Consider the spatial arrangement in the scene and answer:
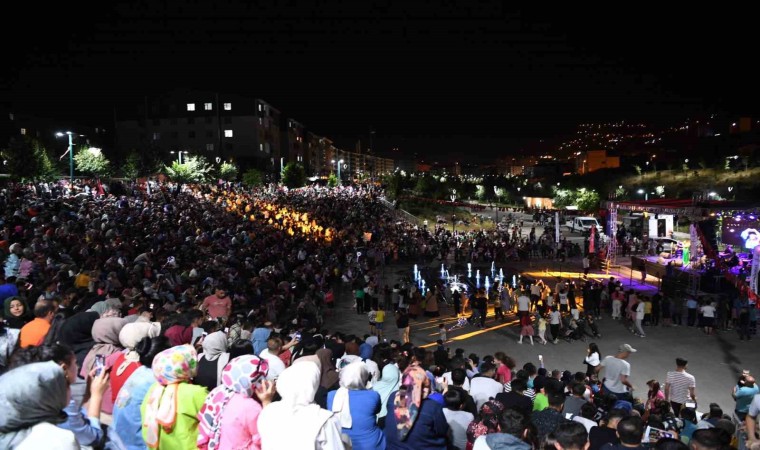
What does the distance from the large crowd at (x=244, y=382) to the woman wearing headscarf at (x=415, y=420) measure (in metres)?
0.01

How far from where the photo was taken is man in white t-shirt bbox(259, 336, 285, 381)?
4.93 meters

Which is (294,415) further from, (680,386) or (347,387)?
(680,386)

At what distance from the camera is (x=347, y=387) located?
3.85 meters

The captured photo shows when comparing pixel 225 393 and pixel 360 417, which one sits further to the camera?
pixel 360 417

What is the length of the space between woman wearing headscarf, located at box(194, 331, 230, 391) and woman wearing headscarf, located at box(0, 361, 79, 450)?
2204 mm

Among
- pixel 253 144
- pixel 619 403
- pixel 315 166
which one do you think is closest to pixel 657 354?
pixel 619 403

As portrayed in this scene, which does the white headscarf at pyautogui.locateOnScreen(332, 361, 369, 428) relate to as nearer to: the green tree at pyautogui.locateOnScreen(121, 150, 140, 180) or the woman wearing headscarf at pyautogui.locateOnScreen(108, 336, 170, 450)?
the woman wearing headscarf at pyautogui.locateOnScreen(108, 336, 170, 450)

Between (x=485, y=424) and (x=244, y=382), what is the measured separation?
80.0 inches

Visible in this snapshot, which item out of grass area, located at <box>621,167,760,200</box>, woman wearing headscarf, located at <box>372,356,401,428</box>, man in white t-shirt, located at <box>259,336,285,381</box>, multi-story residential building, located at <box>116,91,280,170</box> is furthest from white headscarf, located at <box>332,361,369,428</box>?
multi-story residential building, located at <box>116,91,280,170</box>

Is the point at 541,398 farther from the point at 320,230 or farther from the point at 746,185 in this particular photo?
the point at 746,185

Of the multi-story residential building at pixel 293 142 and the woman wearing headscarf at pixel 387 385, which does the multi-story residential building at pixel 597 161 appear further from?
the woman wearing headscarf at pixel 387 385

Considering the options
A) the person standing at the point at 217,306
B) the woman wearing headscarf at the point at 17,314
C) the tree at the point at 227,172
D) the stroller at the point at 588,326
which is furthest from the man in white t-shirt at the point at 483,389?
the tree at the point at 227,172

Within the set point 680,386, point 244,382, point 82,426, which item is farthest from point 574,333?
point 82,426

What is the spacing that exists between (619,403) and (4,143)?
5289cm
